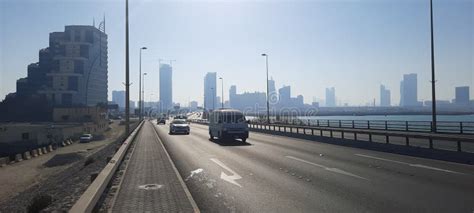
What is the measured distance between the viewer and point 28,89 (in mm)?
165125

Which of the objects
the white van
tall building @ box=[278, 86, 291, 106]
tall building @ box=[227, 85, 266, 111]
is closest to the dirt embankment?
the white van

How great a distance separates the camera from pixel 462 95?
3278 inches

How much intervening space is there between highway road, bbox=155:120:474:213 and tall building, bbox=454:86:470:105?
7307 cm

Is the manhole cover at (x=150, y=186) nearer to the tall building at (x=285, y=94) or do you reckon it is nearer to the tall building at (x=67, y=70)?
the tall building at (x=285, y=94)

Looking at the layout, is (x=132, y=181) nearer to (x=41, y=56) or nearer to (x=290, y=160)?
(x=290, y=160)

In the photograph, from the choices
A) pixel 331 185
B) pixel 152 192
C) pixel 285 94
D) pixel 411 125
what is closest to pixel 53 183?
pixel 152 192

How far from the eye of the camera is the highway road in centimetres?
900

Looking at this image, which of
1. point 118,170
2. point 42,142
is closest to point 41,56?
point 42,142

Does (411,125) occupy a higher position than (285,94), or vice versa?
(285,94)

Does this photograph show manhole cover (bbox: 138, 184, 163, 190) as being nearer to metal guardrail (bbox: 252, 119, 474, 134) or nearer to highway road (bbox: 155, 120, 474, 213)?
highway road (bbox: 155, 120, 474, 213)

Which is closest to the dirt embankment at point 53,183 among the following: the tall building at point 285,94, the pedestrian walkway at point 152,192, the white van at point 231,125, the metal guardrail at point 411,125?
the pedestrian walkway at point 152,192

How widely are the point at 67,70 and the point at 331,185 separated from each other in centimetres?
16556

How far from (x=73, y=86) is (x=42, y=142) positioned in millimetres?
93817

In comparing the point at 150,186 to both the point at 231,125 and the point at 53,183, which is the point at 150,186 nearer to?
the point at 53,183
